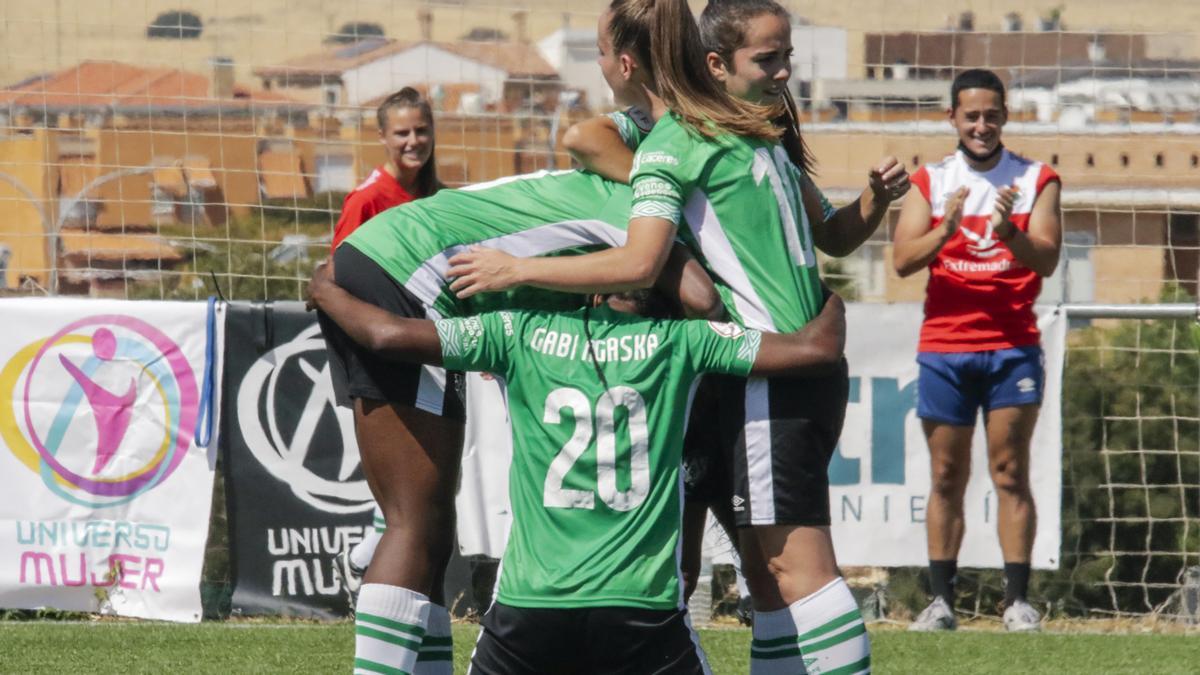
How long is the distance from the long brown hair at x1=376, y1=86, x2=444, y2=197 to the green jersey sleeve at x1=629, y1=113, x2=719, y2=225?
224 centimetres

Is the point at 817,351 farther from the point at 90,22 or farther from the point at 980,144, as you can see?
the point at 90,22

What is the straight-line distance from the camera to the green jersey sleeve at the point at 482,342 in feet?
10.4

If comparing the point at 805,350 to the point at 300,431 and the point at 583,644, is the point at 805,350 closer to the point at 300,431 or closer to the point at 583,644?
the point at 583,644

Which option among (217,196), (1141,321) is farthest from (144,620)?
(1141,321)

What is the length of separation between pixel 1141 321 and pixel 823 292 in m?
4.35

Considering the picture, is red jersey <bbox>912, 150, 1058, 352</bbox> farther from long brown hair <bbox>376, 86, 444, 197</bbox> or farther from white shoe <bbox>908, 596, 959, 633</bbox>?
long brown hair <bbox>376, 86, 444, 197</bbox>

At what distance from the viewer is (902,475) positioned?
6871mm

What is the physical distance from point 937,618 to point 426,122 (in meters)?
2.66

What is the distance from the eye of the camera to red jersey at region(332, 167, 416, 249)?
5.46 metres

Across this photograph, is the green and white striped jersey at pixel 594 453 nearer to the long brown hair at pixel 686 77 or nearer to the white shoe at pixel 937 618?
the long brown hair at pixel 686 77

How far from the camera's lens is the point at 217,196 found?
8859mm

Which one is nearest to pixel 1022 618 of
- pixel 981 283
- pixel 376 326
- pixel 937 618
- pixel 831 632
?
pixel 937 618

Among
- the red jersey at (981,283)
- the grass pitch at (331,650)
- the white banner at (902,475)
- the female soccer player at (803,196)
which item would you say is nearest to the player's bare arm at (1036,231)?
the red jersey at (981,283)

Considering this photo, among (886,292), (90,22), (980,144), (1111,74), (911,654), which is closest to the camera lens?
(911,654)
